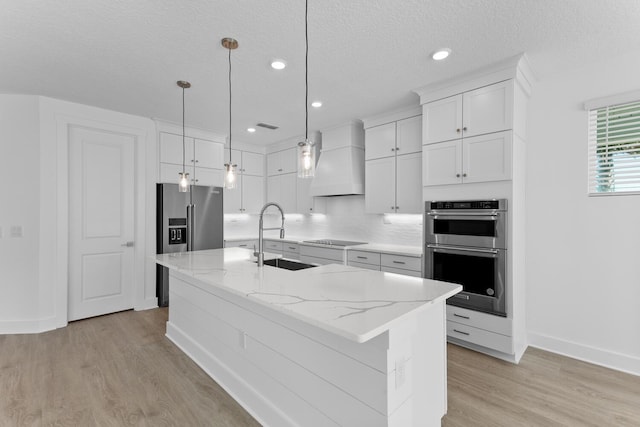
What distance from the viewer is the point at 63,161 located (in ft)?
11.3

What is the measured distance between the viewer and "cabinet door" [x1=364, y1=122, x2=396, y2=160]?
3.74 m

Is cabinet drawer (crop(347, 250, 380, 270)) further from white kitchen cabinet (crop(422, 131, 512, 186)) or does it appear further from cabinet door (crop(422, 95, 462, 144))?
cabinet door (crop(422, 95, 462, 144))

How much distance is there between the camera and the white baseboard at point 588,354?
2.43 meters

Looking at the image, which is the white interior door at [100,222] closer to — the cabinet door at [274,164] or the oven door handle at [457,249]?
the cabinet door at [274,164]

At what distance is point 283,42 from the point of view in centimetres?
223

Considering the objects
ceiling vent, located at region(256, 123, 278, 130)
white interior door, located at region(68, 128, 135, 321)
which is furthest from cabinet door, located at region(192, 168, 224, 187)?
ceiling vent, located at region(256, 123, 278, 130)

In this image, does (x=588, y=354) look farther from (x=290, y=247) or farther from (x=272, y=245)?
(x=272, y=245)

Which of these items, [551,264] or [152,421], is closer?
[152,421]

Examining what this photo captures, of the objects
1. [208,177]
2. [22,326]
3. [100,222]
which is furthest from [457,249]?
[22,326]

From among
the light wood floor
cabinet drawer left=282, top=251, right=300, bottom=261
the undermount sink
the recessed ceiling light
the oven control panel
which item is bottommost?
the light wood floor

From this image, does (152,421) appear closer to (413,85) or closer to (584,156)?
(413,85)

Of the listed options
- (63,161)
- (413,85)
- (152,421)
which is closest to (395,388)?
(152,421)

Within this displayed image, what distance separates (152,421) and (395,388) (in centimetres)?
162

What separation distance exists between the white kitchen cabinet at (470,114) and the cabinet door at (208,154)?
3.31 m
